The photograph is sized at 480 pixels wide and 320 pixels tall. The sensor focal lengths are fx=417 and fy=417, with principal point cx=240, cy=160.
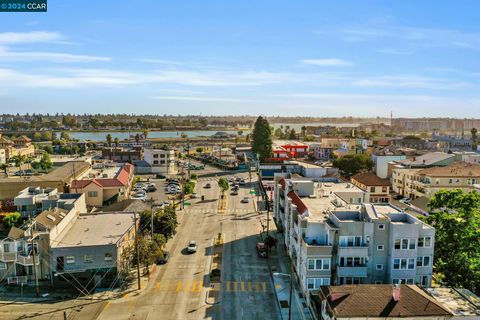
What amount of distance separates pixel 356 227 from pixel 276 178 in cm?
2547

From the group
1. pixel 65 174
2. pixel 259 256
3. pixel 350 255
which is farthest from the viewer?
pixel 65 174

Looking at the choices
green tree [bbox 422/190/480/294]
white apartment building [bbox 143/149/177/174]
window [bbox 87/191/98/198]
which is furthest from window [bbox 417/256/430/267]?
white apartment building [bbox 143/149/177/174]

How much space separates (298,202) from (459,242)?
1496 centimetres

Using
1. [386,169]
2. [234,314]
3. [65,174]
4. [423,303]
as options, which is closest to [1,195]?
[65,174]

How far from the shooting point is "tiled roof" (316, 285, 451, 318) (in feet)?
88.8

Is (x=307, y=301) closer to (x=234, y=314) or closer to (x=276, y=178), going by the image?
(x=234, y=314)

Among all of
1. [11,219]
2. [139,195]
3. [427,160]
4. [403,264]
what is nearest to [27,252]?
[11,219]

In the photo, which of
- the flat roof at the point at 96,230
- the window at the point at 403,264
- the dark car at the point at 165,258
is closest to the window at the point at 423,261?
the window at the point at 403,264

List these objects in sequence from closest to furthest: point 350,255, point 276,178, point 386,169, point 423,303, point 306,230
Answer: point 423,303 < point 350,255 < point 306,230 < point 276,178 < point 386,169

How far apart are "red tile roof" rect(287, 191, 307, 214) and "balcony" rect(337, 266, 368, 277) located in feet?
23.7

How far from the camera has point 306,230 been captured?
36.6 m

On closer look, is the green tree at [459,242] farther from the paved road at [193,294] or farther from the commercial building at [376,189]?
the commercial building at [376,189]

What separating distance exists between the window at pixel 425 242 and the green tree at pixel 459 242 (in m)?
1.81

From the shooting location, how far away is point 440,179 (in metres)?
70.7
